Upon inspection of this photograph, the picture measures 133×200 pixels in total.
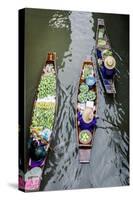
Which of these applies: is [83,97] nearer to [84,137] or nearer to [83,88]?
[83,88]

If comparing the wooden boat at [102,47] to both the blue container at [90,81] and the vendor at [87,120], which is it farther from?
the vendor at [87,120]

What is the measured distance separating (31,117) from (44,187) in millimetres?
705

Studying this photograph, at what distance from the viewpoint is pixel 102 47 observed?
695 centimetres

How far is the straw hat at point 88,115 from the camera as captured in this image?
22.4ft

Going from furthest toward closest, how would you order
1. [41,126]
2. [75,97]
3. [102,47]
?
[102,47] → [75,97] → [41,126]

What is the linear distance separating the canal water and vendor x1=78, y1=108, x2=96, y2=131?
0.25 ft

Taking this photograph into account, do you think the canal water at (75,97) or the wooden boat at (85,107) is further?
the wooden boat at (85,107)

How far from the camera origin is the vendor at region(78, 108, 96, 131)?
22.3 ft

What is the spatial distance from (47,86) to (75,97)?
1.13ft

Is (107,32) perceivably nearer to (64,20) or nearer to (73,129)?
(64,20)

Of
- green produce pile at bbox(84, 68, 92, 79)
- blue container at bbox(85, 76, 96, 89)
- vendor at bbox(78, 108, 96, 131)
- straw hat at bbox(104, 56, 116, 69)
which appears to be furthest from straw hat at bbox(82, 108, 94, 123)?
straw hat at bbox(104, 56, 116, 69)

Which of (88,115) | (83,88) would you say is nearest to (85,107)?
(88,115)

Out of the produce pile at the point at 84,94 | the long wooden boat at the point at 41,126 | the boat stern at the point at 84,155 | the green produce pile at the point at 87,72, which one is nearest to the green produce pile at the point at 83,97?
the produce pile at the point at 84,94

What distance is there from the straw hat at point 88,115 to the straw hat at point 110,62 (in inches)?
19.3
